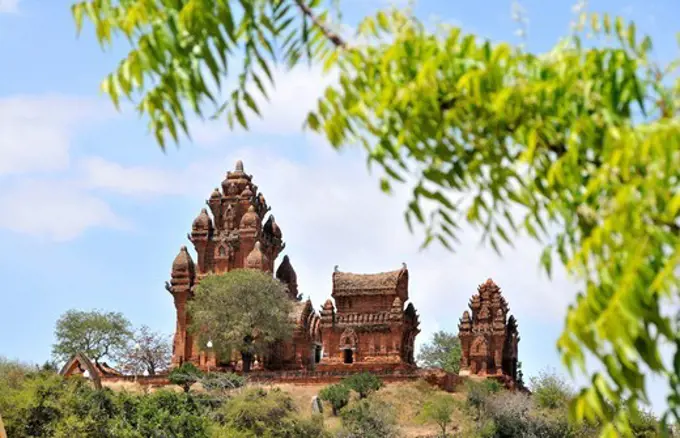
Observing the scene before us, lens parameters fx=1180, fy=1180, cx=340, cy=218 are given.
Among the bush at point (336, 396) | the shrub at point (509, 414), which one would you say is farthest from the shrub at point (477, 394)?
the bush at point (336, 396)

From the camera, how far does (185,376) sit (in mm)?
52344

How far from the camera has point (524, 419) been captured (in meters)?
45.8

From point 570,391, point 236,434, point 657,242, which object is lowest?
point 657,242

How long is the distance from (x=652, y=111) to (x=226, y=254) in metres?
56.3

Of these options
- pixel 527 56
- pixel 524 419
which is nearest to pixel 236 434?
pixel 524 419

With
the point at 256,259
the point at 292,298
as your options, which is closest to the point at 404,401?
the point at 256,259

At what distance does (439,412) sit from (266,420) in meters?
7.03

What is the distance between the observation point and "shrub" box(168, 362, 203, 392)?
52.2 metres

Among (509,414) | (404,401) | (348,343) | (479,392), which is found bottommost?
(509,414)

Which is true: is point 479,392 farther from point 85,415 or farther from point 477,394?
point 85,415

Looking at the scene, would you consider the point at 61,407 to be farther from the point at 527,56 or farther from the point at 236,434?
the point at 527,56

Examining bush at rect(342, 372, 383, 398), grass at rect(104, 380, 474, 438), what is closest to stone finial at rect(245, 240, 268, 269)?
grass at rect(104, 380, 474, 438)

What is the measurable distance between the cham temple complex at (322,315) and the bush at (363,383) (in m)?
Answer: 2.04

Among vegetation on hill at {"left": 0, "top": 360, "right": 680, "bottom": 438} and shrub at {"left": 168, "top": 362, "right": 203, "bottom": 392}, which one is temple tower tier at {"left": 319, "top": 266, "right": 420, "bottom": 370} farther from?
shrub at {"left": 168, "top": 362, "right": 203, "bottom": 392}
